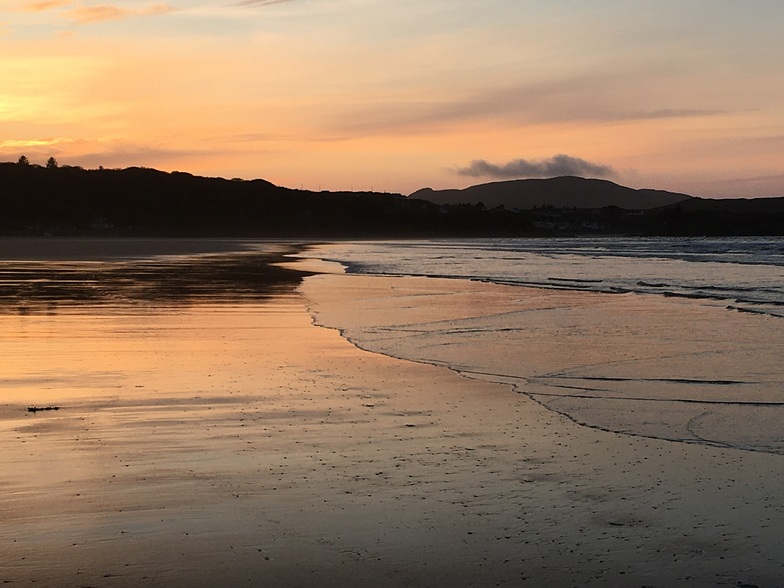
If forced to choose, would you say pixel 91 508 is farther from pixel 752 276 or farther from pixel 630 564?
pixel 752 276

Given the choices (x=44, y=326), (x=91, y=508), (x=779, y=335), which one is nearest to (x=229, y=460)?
(x=91, y=508)

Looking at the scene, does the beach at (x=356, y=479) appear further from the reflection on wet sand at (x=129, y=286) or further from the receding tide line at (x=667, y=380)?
the reflection on wet sand at (x=129, y=286)

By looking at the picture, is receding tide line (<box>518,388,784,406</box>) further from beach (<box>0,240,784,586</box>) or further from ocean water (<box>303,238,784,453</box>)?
beach (<box>0,240,784,586</box>)

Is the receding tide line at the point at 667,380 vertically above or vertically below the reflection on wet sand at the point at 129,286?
below

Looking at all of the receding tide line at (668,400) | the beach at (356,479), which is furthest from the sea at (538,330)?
the beach at (356,479)

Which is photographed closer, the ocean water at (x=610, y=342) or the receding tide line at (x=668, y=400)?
the ocean water at (x=610, y=342)

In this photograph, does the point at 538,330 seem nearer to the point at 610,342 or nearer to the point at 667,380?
the point at 610,342

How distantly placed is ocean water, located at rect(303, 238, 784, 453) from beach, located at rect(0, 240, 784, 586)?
154 mm

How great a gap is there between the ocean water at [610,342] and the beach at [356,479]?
0.15 metres

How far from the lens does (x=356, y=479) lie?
21.0 feet

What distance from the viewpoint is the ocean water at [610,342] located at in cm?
884

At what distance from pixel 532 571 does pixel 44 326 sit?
41.0 feet

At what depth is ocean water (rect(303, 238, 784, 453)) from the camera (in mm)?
8836

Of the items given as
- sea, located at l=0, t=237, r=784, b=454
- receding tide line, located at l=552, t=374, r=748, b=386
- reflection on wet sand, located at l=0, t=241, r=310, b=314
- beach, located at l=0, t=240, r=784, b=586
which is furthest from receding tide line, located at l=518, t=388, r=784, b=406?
reflection on wet sand, located at l=0, t=241, r=310, b=314
